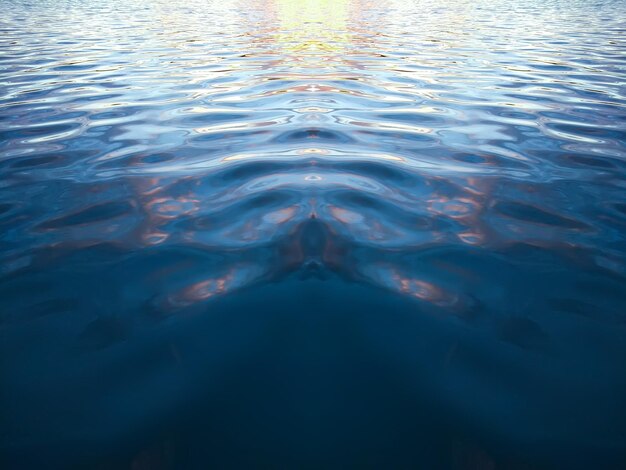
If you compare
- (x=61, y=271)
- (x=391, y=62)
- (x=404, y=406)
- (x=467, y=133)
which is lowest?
(x=391, y=62)

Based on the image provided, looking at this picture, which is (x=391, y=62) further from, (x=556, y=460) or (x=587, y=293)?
(x=556, y=460)

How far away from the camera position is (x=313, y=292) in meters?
1.80

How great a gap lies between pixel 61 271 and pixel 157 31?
16017mm

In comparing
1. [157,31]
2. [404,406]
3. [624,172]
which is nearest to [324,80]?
[624,172]

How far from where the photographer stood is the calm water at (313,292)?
1252 millimetres

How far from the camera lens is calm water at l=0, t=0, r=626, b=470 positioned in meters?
1.25

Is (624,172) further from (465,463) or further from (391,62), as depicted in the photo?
(391,62)

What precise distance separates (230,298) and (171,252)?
0.58 m

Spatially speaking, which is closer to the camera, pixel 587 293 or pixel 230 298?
pixel 230 298

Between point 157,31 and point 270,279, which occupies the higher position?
point 270,279

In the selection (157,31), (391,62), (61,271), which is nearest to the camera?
(61,271)

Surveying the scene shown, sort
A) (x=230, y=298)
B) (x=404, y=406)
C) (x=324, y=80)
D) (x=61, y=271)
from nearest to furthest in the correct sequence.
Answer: (x=404, y=406), (x=230, y=298), (x=61, y=271), (x=324, y=80)

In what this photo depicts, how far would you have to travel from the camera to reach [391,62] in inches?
356

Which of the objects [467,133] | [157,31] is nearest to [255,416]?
[467,133]
